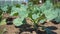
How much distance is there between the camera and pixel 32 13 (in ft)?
11.6

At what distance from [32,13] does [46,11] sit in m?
0.24

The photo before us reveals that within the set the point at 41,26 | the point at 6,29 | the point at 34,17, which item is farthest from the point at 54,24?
the point at 6,29

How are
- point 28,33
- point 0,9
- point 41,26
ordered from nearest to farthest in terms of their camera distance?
point 28,33, point 41,26, point 0,9

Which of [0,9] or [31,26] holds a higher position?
[0,9]

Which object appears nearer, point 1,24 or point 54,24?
point 1,24

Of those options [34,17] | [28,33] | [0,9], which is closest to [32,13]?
[34,17]

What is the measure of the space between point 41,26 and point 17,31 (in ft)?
1.47

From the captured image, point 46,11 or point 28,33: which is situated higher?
point 46,11

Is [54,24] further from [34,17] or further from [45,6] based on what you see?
[34,17]

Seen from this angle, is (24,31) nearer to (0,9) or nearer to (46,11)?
(46,11)

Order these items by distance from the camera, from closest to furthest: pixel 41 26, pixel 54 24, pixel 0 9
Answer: pixel 41 26, pixel 54 24, pixel 0 9

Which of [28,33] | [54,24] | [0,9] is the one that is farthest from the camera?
[0,9]

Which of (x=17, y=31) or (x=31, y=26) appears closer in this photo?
(x=17, y=31)

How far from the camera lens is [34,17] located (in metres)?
3.41
